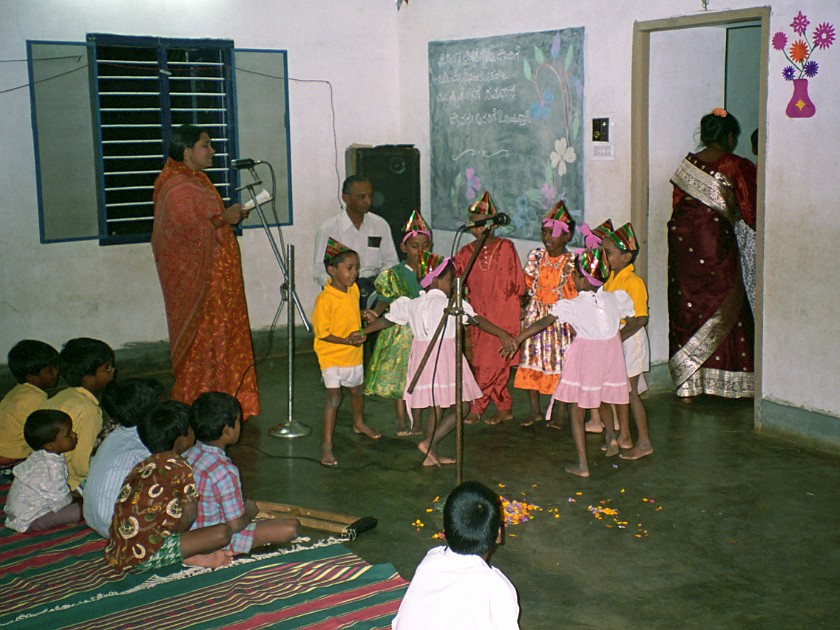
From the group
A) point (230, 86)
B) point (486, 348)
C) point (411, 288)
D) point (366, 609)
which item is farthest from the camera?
point (230, 86)

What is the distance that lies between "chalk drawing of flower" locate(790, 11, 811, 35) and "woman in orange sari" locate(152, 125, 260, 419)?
10.8 ft

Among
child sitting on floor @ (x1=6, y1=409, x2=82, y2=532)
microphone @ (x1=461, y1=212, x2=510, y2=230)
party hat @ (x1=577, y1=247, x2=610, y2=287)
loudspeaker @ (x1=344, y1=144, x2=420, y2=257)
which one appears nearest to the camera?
microphone @ (x1=461, y1=212, x2=510, y2=230)

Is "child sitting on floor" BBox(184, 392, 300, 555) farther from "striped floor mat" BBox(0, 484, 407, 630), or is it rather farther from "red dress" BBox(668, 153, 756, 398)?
"red dress" BBox(668, 153, 756, 398)

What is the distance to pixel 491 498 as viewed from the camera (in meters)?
2.64

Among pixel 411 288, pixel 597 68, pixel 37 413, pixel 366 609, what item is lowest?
pixel 366 609

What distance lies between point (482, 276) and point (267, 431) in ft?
5.25

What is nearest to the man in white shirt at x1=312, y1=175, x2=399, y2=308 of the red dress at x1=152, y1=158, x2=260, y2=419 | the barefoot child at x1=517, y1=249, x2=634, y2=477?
the red dress at x1=152, y1=158, x2=260, y2=419

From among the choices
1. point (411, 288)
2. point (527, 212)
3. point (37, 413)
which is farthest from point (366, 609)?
point (527, 212)

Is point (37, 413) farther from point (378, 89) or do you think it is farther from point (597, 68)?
point (378, 89)

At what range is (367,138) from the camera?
831 centimetres

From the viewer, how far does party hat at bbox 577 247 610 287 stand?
16.1ft

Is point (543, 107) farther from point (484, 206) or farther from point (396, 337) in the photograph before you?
point (396, 337)

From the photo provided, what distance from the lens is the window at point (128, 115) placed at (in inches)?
271

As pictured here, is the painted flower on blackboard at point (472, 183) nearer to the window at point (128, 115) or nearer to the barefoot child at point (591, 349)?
the window at point (128, 115)
